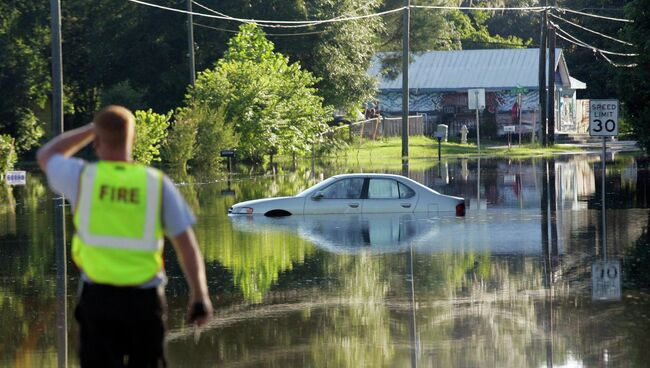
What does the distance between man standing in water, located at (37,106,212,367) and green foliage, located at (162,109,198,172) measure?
38.1m

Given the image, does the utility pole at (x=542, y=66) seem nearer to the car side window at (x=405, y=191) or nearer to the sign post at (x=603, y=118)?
Result: the sign post at (x=603, y=118)

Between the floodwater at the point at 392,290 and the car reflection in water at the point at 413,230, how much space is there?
0.13ft

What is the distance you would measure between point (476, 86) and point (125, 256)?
235 ft

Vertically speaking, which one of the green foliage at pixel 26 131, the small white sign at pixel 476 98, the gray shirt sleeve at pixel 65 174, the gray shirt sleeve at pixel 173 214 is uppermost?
the small white sign at pixel 476 98

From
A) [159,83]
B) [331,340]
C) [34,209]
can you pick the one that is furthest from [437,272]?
[159,83]

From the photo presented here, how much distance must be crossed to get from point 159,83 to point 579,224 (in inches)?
1586

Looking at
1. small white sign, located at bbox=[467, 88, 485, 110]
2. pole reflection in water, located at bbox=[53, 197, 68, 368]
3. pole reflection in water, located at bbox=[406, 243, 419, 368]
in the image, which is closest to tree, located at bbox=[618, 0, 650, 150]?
pole reflection in water, located at bbox=[53, 197, 68, 368]

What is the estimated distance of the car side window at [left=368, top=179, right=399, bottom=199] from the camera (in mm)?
24875

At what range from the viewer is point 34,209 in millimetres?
28797

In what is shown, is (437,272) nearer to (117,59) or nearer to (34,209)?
(34,209)

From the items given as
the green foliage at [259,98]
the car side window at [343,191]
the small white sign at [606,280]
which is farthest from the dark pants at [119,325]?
the green foliage at [259,98]

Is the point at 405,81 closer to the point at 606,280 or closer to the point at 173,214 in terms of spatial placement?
the point at 606,280

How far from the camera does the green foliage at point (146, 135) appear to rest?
141 ft

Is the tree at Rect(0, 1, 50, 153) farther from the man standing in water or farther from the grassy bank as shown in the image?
the man standing in water
